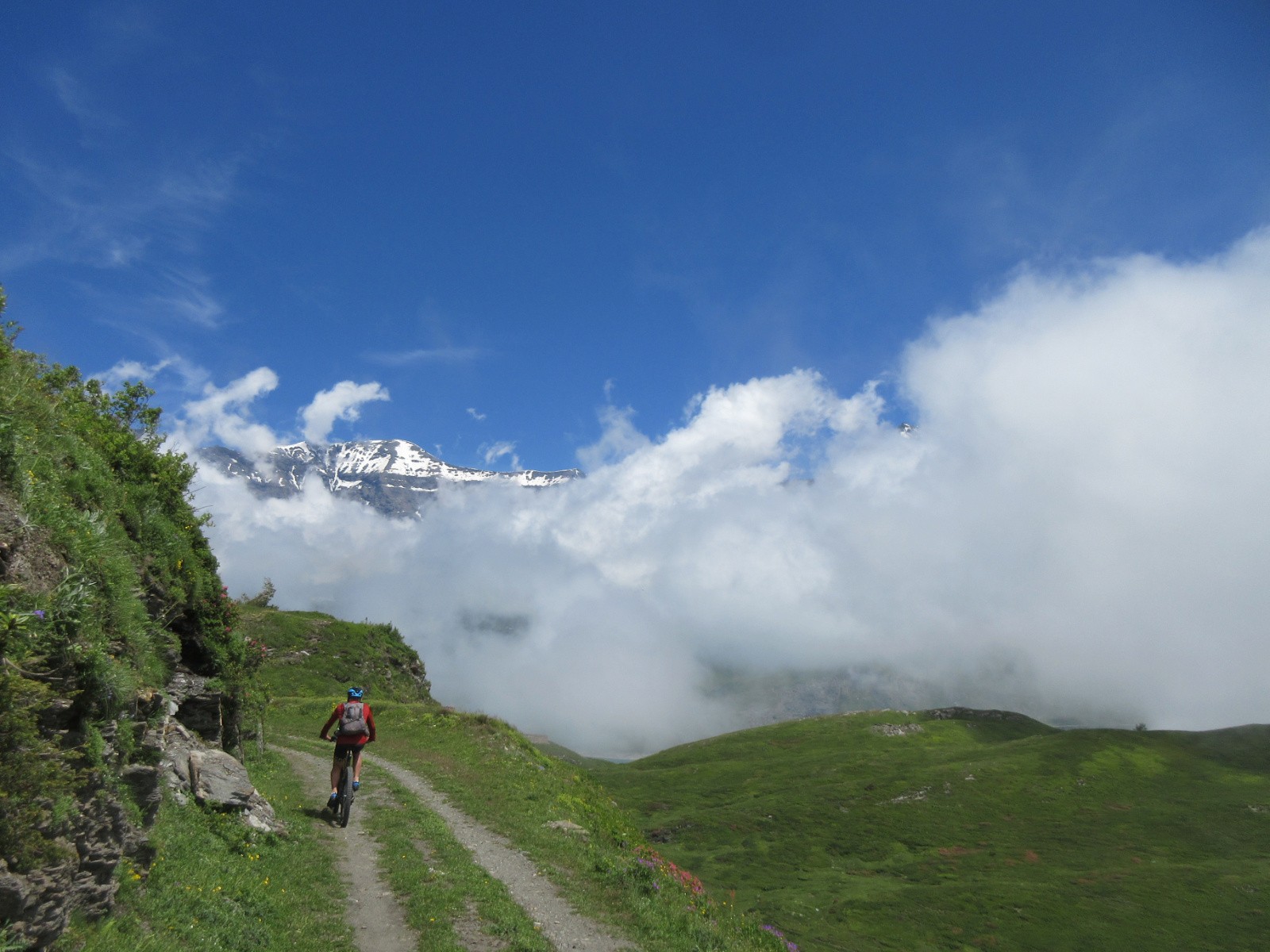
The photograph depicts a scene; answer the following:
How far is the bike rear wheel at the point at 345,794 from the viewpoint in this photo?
73.6 feet

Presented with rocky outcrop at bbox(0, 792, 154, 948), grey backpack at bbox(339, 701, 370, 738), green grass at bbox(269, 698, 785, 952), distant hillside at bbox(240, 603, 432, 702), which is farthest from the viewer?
distant hillside at bbox(240, 603, 432, 702)

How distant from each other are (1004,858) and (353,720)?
577 feet

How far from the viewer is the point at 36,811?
8.91 m

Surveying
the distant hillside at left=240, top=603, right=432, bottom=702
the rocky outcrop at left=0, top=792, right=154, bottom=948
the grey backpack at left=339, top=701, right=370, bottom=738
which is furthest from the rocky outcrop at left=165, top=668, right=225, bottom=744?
the distant hillside at left=240, top=603, right=432, bottom=702

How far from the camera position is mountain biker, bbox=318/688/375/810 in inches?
865

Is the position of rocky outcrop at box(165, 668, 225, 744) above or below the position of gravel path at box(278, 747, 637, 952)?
above

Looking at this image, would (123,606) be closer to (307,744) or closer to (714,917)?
(714,917)

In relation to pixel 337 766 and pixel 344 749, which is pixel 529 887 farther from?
pixel 337 766

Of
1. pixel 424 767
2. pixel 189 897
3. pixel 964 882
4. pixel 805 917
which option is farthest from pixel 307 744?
pixel 964 882

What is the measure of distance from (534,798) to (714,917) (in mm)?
11806

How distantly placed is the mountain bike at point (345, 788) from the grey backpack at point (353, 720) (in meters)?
0.69

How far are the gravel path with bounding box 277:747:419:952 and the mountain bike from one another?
434 mm

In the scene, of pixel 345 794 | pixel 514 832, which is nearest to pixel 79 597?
pixel 345 794

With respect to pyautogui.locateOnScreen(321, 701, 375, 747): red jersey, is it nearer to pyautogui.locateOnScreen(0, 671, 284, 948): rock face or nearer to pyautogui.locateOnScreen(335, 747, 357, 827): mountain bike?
pyautogui.locateOnScreen(335, 747, 357, 827): mountain bike
